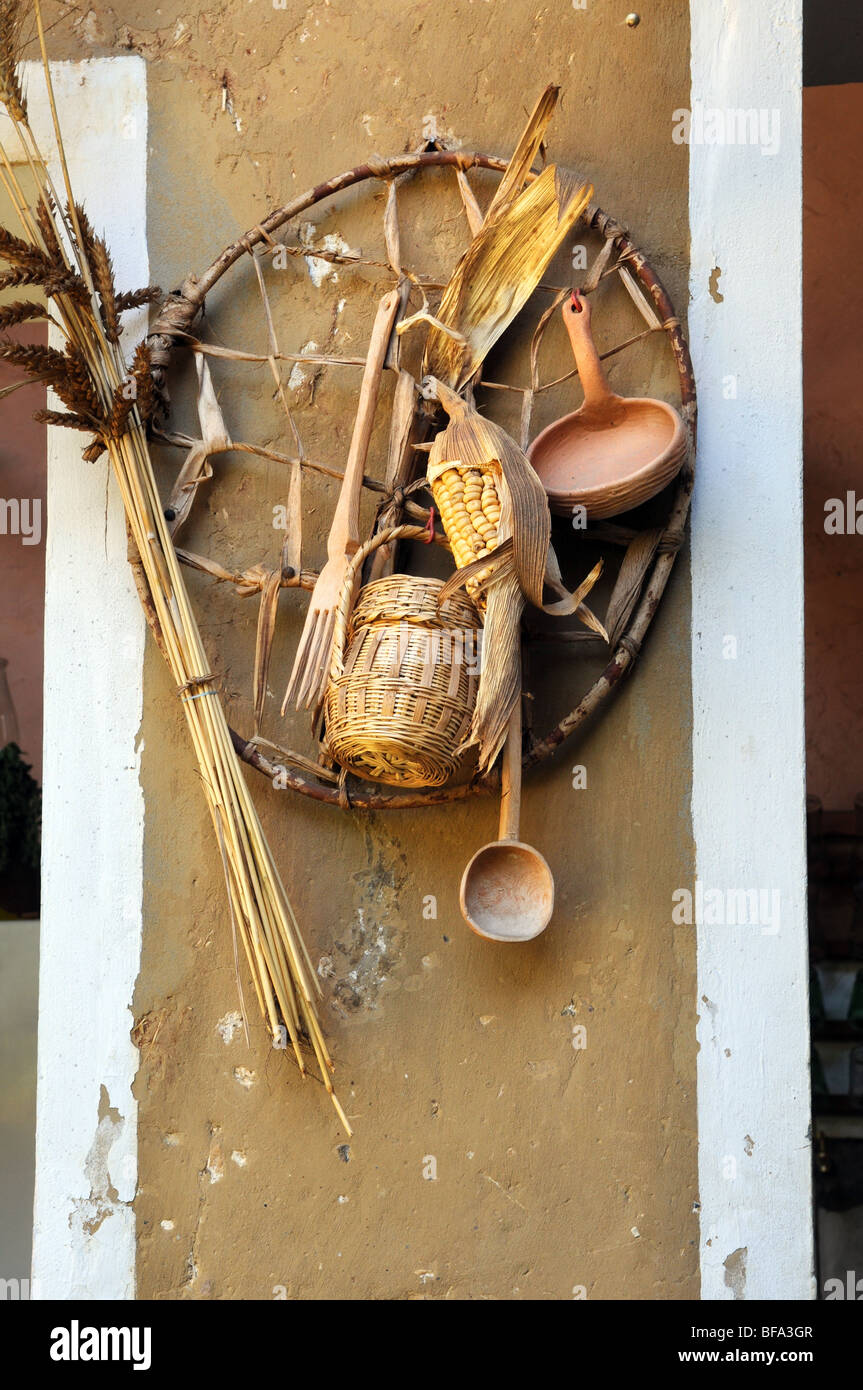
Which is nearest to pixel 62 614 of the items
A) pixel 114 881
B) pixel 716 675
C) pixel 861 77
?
pixel 114 881

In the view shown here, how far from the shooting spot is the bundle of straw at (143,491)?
183 centimetres

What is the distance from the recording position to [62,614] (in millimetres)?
2031

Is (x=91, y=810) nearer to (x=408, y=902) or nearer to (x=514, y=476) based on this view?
(x=408, y=902)

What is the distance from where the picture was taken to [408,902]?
6.27 feet

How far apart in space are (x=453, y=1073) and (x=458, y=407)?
980 mm

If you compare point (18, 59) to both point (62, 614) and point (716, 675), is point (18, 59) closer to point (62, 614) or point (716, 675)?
point (62, 614)

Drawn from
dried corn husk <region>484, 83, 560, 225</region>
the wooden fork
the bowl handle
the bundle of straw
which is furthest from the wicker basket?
dried corn husk <region>484, 83, 560, 225</region>

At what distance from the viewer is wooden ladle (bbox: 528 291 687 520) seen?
5.86 feet

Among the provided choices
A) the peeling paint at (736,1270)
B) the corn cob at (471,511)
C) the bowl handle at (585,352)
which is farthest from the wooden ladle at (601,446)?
the peeling paint at (736,1270)

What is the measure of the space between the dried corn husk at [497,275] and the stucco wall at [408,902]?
15cm

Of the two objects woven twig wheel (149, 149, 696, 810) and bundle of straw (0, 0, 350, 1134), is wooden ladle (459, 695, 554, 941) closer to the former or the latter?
woven twig wheel (149, 149, 696, 810)

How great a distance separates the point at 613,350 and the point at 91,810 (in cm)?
109

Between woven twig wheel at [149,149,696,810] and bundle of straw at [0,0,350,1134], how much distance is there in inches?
2.5

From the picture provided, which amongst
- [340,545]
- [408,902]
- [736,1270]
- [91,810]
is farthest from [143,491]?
[736,1270]
